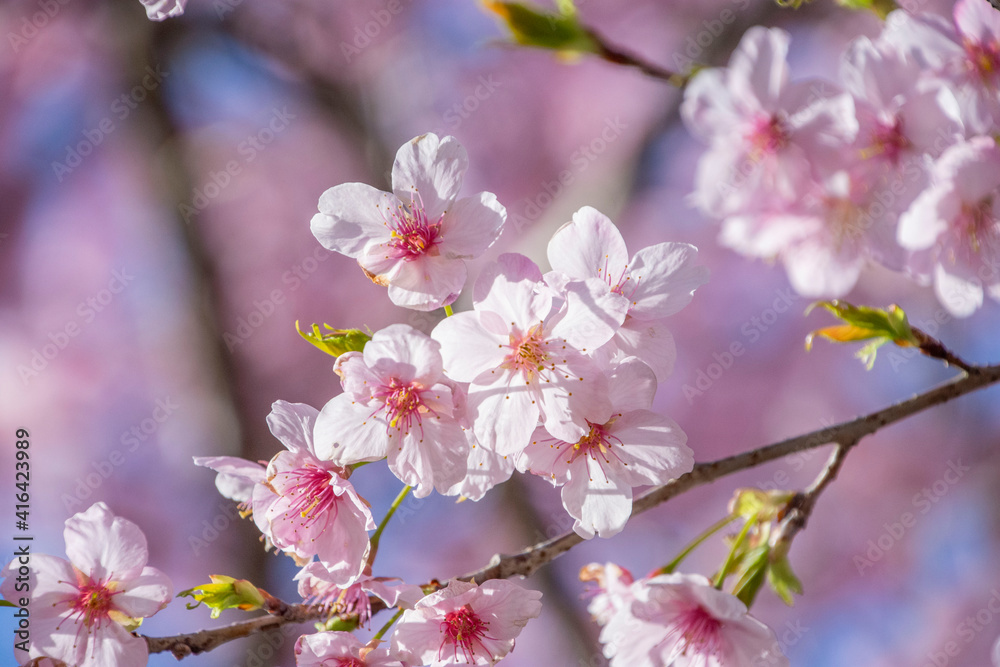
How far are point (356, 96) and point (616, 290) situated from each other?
7.41ft

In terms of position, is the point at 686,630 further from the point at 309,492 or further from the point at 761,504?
the point at 309,492

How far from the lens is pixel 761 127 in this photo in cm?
108

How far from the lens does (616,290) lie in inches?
28.3

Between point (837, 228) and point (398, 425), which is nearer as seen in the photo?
point (398, 425)

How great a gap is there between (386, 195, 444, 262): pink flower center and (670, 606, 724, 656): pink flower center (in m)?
0.46

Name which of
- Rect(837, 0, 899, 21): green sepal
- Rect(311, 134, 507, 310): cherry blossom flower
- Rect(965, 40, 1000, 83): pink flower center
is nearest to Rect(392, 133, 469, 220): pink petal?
Rect(311, 134, 507, 310): cherry blossom flower

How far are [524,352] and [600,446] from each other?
0.43 feet

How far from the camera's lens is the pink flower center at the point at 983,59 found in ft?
2.99

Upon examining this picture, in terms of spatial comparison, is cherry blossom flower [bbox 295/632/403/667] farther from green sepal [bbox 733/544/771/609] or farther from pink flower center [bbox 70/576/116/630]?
green sepal [bbox 733/544/771/609]

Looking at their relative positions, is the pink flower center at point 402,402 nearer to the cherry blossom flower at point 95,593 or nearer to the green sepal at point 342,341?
the green sepal at point 342,341

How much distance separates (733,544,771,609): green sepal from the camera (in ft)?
2.77

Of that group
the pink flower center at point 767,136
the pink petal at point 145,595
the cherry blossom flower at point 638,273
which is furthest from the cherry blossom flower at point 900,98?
the pink petal at point 145,595

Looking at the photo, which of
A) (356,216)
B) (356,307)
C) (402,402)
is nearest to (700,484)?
(402,402)

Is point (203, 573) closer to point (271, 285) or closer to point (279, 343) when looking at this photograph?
point (279, 343)
